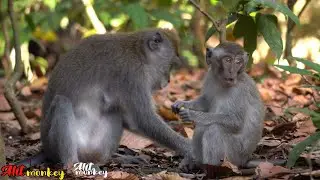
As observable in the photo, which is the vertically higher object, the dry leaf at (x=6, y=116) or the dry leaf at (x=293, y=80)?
the dry leaf at (x=293, y=80)

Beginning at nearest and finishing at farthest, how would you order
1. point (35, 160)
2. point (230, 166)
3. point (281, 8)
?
point (230, 166) < point (281, 8) < point (35, 160)

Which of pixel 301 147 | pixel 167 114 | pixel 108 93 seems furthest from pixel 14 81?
pixel 301 147

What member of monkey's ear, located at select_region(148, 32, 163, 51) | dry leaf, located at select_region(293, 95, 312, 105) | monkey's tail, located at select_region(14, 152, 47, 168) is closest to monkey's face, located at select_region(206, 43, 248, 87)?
monkey's ear, located at select_region(148, 32, 163, 51)

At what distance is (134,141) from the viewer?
24.2 ft

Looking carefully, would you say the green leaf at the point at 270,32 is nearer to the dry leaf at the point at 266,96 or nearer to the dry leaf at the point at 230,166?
the dry leaf at the point at 230,166

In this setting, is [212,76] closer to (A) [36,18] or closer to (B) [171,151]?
(B) [171,151]

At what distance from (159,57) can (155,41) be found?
181mm

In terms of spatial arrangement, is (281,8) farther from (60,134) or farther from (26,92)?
(26,92)

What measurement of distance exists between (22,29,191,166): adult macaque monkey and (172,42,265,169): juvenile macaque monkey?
0.70m

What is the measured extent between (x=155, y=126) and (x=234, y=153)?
113 centimetres

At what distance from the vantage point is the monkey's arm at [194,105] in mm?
5938

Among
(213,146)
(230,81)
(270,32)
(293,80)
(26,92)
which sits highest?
(26,92)

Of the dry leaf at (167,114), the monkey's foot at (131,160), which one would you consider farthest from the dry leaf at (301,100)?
the monkey's foot at (131,160)

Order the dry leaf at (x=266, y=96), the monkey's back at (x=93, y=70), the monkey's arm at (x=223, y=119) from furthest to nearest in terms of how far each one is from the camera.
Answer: the dry leaf at (x=266, y=96) < the monkey's back at (x=93, y=70) < the monkey's arm at (x=223, y=119)
